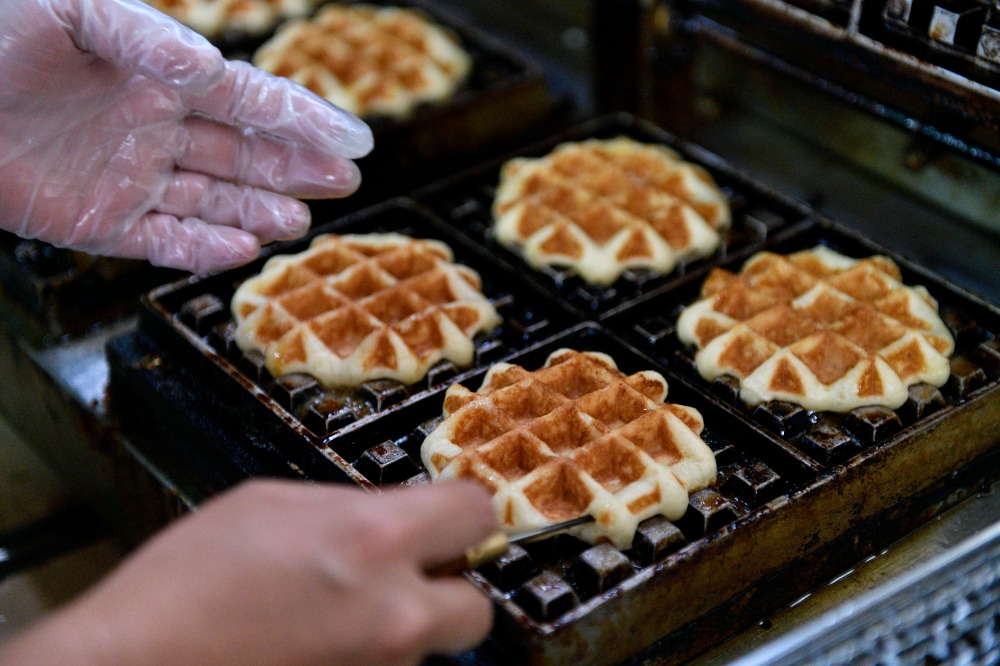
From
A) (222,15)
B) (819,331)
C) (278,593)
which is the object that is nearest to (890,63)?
(819,331)

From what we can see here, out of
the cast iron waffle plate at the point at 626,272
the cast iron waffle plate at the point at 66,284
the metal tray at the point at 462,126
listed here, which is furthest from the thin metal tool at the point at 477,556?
the metal tray at the point at 462,126

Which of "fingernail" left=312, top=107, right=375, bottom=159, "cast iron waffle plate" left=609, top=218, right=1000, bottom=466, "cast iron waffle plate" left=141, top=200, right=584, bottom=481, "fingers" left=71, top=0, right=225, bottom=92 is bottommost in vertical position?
"cast iron waffle plate" left=141, top=200, right=584, bottom=481

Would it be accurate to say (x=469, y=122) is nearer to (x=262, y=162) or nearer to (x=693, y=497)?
(x=262, y=162)

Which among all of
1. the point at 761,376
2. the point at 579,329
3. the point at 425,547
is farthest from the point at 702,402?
the point at 425,547

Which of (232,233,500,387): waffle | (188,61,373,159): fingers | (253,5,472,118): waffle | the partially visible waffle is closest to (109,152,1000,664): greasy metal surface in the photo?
(232,233,500,387): waffle

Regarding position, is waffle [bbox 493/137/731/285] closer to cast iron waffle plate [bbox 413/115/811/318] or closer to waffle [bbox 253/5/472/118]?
cast iron waffle plate [bbox 413/115/811/318]

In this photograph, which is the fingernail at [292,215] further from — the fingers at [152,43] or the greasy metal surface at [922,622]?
the greasy metal surface at [922,622]
